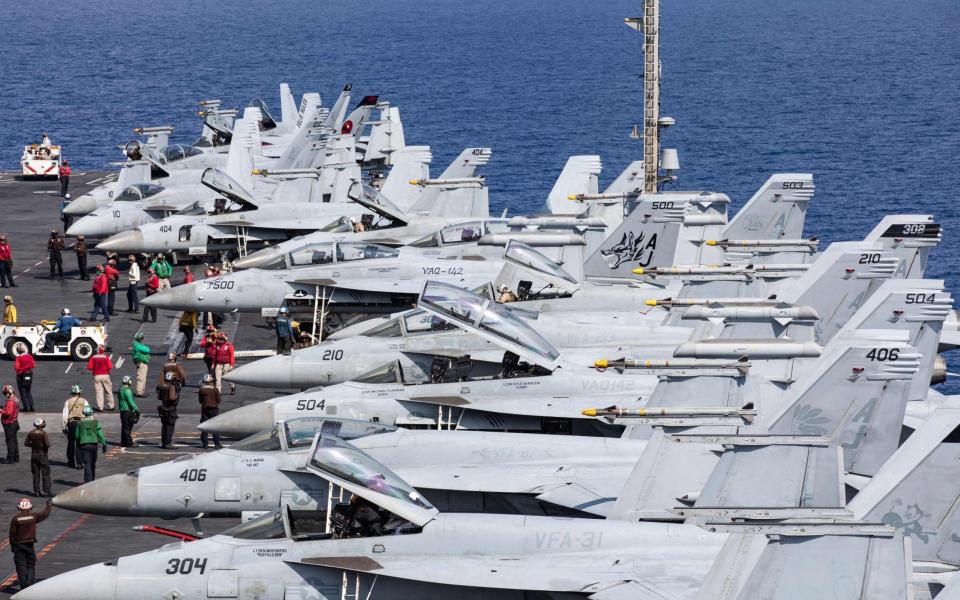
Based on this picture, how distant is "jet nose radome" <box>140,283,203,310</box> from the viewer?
37406 mm

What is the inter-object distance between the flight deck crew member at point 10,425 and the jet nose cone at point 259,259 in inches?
422

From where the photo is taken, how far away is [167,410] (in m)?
29.4

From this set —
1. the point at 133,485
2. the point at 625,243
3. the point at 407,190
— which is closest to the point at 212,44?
the point at 407,190

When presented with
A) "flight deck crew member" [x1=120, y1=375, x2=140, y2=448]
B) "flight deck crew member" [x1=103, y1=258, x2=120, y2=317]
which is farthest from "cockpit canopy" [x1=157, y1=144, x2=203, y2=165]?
"flight deck crew member" [x1=120, y1=375, x2=140, y2=448]

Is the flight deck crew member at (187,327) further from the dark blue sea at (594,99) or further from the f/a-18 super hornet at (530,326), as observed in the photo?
the dark blue sea at (594,99)

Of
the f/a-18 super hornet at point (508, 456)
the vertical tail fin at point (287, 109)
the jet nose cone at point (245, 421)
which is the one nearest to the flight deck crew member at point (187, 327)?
the jet nose cone at point (245, 421)

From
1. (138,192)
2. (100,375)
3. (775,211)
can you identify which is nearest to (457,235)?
(775,211)

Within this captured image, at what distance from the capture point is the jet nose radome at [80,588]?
1797 cm

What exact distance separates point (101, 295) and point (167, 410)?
1281 cm

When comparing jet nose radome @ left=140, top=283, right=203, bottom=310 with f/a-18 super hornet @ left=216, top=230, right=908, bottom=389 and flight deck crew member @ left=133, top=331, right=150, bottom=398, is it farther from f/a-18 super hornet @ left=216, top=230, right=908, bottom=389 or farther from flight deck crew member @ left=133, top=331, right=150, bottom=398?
f/a-18 super hornet @ left=216, top=230, right=908, bottom=389

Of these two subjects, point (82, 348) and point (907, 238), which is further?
point (82, 348)

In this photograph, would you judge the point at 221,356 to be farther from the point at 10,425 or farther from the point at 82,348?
the point at 10,425

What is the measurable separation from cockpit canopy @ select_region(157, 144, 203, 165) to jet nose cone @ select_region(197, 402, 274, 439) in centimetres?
3147

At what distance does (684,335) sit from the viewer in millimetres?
28953
